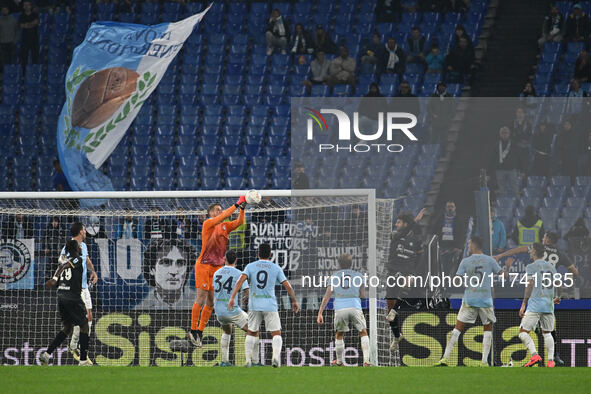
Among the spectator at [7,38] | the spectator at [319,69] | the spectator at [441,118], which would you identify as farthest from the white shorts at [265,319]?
the spectator at [7,38]

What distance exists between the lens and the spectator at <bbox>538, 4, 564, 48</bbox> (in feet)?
74.0

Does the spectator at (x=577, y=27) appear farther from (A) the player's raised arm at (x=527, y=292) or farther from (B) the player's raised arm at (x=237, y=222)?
(B) the player's raised arm at (x=237, y=222)

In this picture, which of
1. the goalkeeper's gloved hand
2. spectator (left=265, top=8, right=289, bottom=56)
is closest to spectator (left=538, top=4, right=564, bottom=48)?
spectator (left=265, top=8, right=289, bottom=56)

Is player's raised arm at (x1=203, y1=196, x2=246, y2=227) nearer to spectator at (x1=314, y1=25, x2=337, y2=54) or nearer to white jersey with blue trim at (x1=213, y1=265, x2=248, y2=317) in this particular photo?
white jersey with blue trim at (x1=213, y1=265, x2=248, y2=317)

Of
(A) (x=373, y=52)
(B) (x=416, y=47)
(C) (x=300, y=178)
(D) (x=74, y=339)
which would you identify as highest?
(B) (x=416, y=47)

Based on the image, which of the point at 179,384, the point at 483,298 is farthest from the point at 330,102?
the point at 179,384

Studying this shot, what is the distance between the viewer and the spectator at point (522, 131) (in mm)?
14555

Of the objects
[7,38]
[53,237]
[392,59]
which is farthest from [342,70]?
[53,237]

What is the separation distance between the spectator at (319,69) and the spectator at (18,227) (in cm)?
793

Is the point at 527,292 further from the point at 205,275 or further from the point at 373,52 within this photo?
the point at 373,52

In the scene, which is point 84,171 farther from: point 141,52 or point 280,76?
point 280,76

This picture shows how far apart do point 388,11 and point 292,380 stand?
1441cm

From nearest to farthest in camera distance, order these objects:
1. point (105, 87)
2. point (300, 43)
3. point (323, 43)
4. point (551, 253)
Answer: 1. point (551, 253)
2. point (105, 87)
3. point (323, 43)
4. point (300, 43)

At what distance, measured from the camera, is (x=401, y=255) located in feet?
49.3
